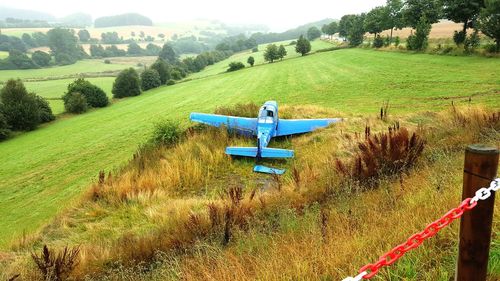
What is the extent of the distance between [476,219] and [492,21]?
31.5 m

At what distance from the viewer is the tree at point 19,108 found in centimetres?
3662

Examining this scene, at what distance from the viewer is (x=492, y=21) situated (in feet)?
85.8

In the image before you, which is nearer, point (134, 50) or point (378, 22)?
point (378, 22)

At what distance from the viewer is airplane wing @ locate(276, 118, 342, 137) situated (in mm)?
12938

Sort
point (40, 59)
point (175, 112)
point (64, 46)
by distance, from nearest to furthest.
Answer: point (175, 112)
point (40, 59)
point (64, 46)

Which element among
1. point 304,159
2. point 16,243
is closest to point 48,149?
point 16,243

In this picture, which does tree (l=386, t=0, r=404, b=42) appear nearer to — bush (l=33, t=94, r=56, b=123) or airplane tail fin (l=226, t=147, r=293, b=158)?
bush (l=33, t=94, r=56, b=123)

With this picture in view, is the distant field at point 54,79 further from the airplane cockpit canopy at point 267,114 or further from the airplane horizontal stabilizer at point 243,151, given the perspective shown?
the airplane horizontal stabilizer at point 243,151

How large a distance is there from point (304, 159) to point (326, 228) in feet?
19.9

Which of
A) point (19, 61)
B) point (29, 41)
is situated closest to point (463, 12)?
point (19, 61)

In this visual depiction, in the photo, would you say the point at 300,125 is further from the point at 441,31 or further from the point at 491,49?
the point at 441,31

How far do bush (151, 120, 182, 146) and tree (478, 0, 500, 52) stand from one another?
26.4 metres

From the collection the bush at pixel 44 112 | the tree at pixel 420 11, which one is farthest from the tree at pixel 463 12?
the bush at pixel 44 112

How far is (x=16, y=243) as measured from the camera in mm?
7398
